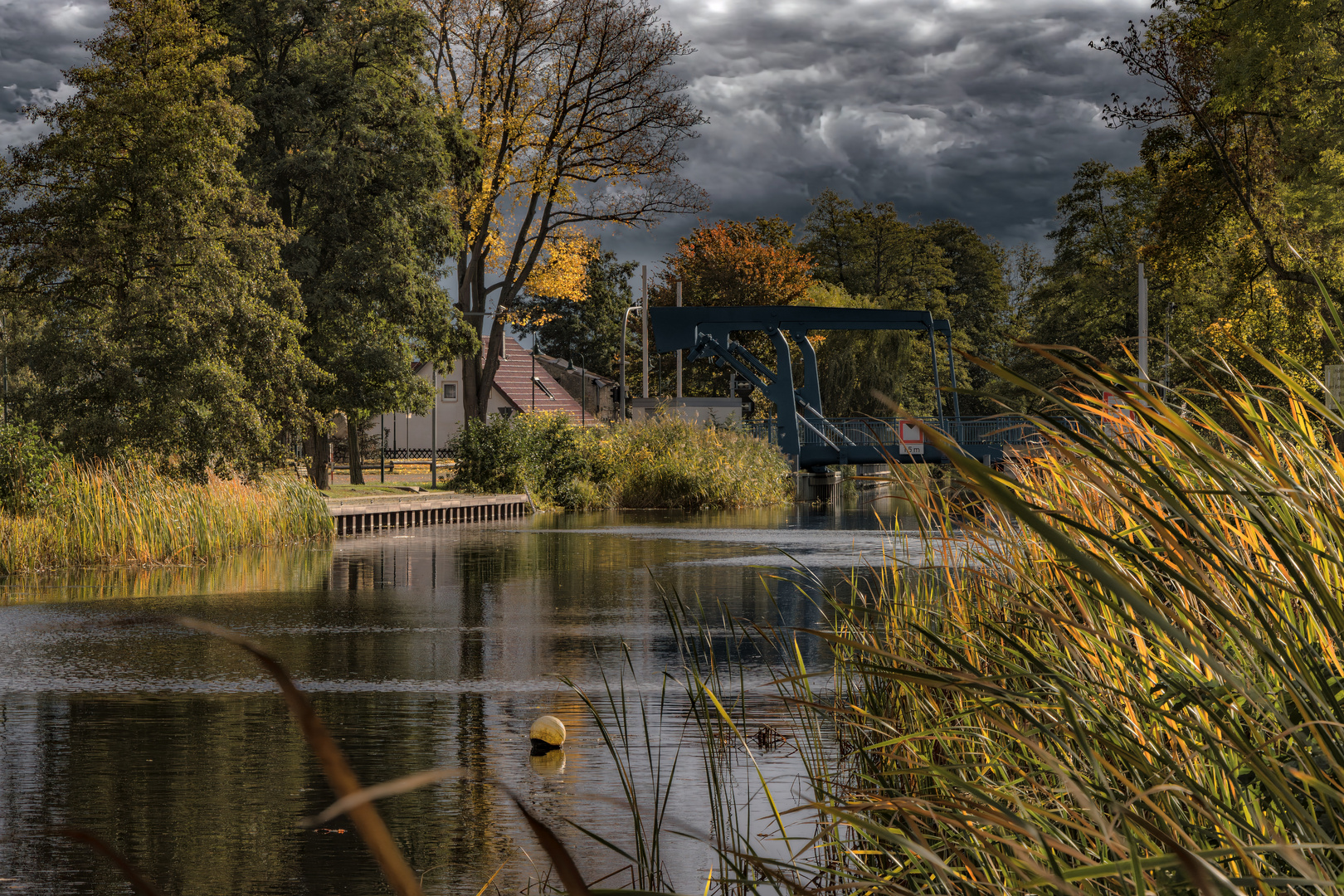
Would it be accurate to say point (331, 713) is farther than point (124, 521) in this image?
No

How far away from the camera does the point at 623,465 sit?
3384 cm

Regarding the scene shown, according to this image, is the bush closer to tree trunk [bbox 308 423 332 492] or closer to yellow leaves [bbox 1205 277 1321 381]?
tree trunk [bbox 308 423 332 492]

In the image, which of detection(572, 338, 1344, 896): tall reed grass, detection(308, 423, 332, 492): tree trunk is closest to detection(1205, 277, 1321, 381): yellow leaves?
detection(308, 423, 332, 492): tree trunk

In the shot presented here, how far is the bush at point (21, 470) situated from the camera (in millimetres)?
16625

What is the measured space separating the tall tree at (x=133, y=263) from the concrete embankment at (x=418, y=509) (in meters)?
3.93

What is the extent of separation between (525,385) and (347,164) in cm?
4942

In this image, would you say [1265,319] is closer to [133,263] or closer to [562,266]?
[562,266]

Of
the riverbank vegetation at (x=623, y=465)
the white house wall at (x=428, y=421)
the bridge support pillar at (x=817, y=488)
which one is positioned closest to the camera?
the riverbank vegetation at (x=623, y=465)

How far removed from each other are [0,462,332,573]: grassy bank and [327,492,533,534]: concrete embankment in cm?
354

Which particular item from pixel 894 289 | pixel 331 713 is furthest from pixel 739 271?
pixel 331 713

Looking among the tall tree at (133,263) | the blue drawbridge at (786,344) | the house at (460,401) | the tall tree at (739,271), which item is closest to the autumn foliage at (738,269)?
the tall tree at (739,271)

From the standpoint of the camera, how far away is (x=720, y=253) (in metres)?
62.9

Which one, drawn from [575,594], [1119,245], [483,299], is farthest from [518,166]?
[1119,245]

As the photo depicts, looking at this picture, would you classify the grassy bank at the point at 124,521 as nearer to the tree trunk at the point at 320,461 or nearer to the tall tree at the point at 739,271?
the tree trunk at the point at 320,461
